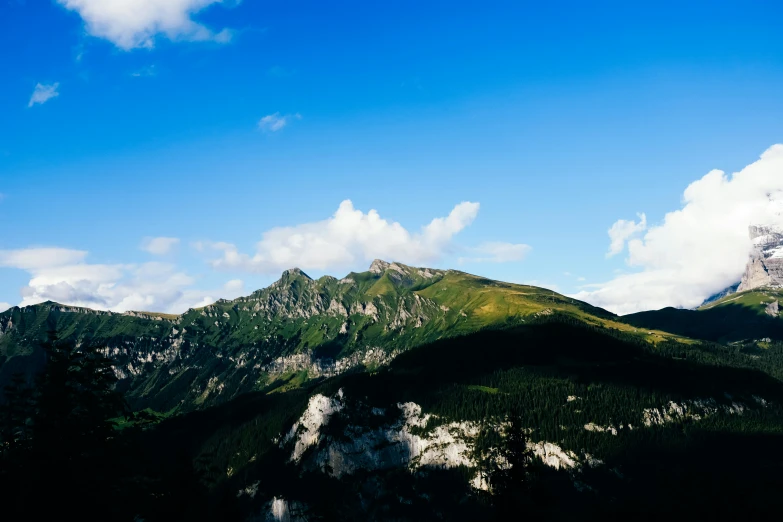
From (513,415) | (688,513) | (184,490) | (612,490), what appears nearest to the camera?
(184,490)

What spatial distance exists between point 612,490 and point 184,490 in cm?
19391

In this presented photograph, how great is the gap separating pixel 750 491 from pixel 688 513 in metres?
56.5

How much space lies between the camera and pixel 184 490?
3712 cm

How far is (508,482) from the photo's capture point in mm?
40531

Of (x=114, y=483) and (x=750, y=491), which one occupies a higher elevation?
(x=114, y=483)

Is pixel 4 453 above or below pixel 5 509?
above

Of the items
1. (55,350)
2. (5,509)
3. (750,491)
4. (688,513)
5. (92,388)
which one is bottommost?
(750,491)

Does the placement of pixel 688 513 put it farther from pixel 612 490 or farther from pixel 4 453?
pixel 4 453

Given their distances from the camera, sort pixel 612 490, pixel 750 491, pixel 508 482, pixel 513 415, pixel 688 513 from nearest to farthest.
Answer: pixel 508 482, pixel 513 415, pixel 688 513, pixel 750 491, pixel 612 490

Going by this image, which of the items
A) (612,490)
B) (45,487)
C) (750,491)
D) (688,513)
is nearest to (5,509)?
(45,487)

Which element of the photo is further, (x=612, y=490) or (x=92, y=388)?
(x=612, y=490)

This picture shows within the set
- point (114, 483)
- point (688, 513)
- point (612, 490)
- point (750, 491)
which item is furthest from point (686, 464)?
point (114, 483)

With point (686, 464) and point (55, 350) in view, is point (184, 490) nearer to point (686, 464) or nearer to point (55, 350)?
point (55, 350)

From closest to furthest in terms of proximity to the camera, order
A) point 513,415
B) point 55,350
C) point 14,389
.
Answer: point 14,389
point 55,350
point 513,415
